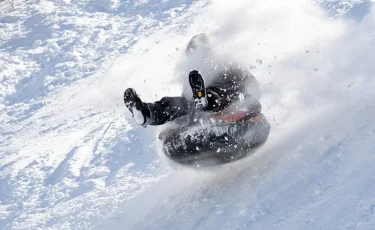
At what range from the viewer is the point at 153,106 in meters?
4.82

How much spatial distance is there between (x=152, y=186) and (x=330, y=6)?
5.27 metres

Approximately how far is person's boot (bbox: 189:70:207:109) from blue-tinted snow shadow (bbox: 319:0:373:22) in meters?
4.56

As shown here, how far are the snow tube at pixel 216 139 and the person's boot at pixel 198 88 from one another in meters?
0.39

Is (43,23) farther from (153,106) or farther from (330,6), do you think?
(153,106)

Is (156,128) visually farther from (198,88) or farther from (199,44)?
(198,88)

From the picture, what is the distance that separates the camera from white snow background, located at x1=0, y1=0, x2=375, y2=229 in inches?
175

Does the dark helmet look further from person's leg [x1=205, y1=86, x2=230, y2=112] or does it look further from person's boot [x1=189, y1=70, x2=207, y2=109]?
person's boot [x1=189, y1=70, x2=207, y2=109]

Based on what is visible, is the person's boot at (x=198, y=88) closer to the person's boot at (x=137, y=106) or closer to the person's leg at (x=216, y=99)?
the person's leg at (x=216, y=99)

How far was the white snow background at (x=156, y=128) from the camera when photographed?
4.45 m

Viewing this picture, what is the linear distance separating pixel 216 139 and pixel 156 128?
7.19ft

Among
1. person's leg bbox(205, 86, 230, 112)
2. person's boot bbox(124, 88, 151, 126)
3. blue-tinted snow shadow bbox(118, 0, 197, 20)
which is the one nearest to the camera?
person's boot bbox(124, 88, 151, 126)

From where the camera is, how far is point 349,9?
28.2 feet

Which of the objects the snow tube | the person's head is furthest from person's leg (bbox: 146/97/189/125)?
the person's head

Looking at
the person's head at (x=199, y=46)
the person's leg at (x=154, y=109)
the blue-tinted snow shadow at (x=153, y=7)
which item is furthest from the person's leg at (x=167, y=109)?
the blue-tinted snow shadow at (x=153, y=7)
